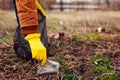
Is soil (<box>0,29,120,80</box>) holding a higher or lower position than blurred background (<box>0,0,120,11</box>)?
higher

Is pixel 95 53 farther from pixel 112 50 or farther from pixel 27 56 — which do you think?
pixel 27 56

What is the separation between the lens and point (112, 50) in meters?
3.86

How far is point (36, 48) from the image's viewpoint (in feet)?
9.59

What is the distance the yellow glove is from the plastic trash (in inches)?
3.4

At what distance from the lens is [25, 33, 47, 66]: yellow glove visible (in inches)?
115

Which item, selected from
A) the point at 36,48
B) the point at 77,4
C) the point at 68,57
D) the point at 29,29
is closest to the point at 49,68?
the point at 36,48

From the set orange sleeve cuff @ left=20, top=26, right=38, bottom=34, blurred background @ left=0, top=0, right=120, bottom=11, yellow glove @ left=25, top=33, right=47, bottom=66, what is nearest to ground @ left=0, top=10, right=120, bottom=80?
yellow glove @ left=25, top=33, right=47, bottom=66

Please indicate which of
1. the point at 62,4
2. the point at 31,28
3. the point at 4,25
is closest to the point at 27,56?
the point at 31,28

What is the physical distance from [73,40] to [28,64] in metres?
1.15

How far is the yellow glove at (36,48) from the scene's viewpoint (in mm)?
2920

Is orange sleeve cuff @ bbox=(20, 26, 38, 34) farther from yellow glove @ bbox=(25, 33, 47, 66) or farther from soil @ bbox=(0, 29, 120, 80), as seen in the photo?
soil @ bbox=(0, 29, 120, 80)

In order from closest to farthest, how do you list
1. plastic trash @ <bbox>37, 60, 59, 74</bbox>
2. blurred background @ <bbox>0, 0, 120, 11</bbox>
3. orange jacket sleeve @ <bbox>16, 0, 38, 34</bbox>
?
orange jacket sleeve @ <bbox>16, 0, 38, 34</bbox> → plastic trash @ <bbox>37, 60, 59, 74</bbox> → blurred background @ <bbox>0, 0, 120, 11</bbox>

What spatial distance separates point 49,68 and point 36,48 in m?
0.25

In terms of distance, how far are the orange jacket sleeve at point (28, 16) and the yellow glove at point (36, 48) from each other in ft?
0.15
